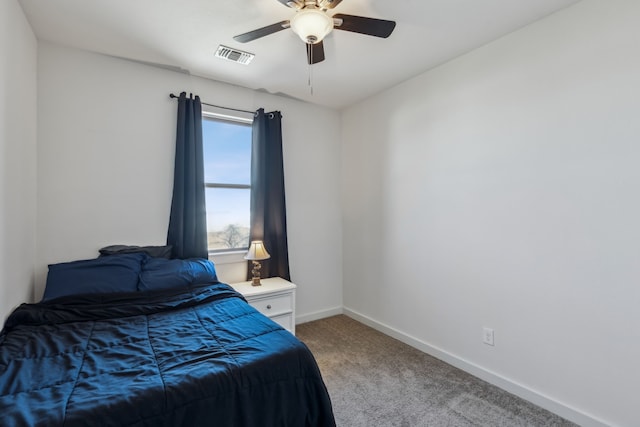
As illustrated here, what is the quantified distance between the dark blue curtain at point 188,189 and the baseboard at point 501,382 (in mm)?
2064

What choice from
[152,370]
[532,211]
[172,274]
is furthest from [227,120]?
[532,211]

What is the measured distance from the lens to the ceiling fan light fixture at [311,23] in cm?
165

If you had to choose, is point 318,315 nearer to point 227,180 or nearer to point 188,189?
point 227,180

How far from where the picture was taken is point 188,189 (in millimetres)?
2811

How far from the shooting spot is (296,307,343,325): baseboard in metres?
3.59

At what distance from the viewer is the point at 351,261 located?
3.78m

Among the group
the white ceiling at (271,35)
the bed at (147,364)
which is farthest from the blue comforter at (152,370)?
the white ceiling at (271,35)

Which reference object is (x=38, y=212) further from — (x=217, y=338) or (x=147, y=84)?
(x=217, y=338)

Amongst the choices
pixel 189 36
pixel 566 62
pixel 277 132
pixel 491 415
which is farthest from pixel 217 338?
pixel 566 62

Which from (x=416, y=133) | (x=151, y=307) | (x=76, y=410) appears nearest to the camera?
(x=76, y=410)

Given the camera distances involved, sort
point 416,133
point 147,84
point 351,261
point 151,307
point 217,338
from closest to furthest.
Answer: point 217,338 → point 151,307 → point 147,84 → point 416,133 → point 351,261

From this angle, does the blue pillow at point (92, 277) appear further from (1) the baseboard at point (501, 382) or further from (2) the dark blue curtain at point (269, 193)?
(1) the baseboard at point (501, 382)

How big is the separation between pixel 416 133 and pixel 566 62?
119cm

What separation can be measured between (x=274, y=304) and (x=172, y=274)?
38.7 inches
